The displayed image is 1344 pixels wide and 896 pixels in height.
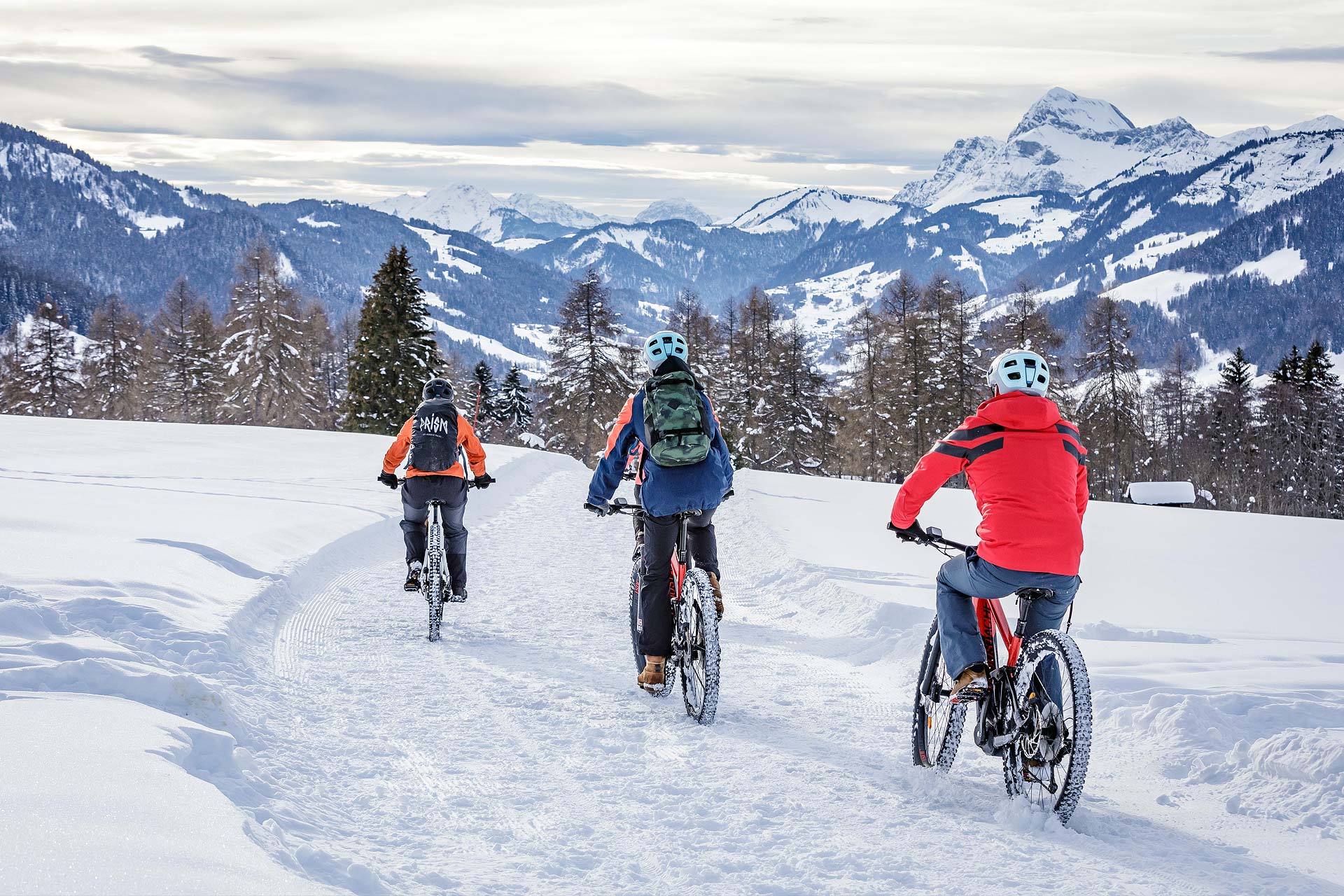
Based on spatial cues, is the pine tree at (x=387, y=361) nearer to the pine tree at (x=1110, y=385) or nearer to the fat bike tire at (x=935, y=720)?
the pine tree at (x=1110, y=385)

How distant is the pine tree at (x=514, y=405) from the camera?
7738cm

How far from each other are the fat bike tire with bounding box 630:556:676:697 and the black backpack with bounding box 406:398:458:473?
7.56 ft

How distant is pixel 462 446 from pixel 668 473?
3.37 metres

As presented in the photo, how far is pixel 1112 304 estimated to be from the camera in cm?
4222

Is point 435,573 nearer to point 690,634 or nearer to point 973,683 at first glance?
point 690,634

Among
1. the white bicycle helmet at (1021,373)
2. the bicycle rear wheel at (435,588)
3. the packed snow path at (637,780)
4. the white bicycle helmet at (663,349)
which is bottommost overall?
the packed snow path at (637,780)

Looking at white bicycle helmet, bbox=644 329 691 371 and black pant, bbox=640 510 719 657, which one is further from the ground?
white bicycle helmet, bbox=644 329 691 371

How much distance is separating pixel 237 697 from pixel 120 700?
0.81 metres

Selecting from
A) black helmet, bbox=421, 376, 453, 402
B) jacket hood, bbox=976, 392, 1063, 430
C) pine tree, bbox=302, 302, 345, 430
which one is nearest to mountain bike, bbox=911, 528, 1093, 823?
jacket hood, bbox=976, 392, 1063, 430

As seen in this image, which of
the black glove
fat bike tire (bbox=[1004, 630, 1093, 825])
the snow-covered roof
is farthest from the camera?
the snow-covered roof

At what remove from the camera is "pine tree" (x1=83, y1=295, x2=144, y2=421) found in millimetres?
63125

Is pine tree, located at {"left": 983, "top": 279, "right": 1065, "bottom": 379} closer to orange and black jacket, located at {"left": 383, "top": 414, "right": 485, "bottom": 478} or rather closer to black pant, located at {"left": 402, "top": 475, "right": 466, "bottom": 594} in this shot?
orange and black jacket, located at {"left": 383, "top": 414, "right": 485, "bottom": 478}

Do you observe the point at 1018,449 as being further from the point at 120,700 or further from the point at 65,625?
the point at 65,625

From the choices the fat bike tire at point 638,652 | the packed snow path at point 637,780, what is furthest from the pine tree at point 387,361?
the fat bike tire at point 638,652
